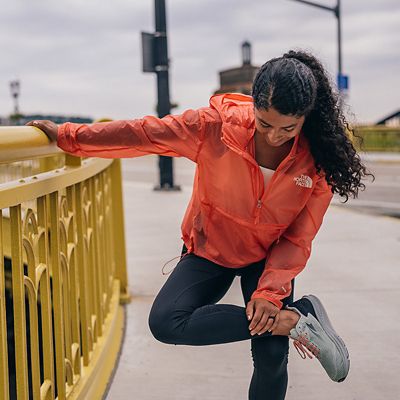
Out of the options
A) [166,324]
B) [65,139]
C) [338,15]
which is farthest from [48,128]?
[338,15]

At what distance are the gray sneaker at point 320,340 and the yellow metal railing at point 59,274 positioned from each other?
845 millimetres

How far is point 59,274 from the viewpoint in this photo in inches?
103

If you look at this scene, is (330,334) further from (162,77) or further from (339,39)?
(339,39)

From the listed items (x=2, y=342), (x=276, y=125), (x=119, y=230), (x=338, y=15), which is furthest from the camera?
(x=338, y=15)

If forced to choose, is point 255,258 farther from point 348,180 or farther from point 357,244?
point 357,244

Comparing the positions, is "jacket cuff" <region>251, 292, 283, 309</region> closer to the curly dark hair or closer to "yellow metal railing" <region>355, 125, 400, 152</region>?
the curly dark hair

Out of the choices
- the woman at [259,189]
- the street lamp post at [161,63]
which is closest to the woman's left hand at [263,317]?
the woman at [259,189]

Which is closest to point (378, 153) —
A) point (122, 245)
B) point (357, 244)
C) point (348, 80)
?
point (348, 80)

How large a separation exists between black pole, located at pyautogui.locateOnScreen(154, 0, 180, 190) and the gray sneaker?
10.1 m

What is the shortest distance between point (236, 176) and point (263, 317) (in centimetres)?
48

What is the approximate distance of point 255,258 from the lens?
8.68ft

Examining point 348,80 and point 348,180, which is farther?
point 348,80

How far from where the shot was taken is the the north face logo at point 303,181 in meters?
2.45

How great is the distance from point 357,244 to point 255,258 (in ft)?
14.3
